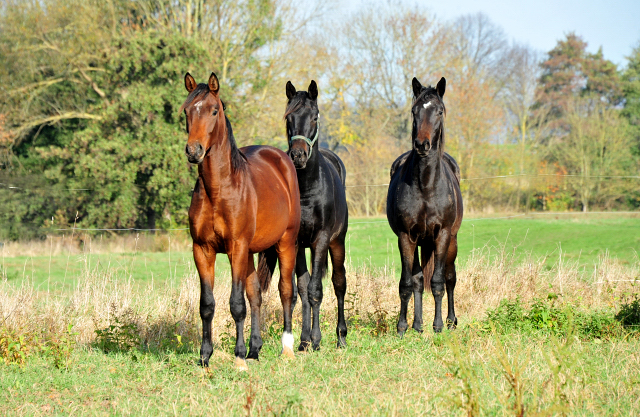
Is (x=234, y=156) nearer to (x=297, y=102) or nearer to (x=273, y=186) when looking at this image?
(x=273, y=186)

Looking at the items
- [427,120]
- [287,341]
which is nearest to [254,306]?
[287,341]

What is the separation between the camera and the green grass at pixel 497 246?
43.0 ft

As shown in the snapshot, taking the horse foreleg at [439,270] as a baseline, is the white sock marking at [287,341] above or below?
below

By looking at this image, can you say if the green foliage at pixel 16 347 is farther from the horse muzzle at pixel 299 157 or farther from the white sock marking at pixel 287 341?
the horse muzzle at pixel 299 157

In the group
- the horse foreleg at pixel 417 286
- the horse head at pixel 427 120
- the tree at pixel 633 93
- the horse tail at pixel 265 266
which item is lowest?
the horse foreleg at pixel 417 286

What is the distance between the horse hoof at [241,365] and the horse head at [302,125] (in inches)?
77.8

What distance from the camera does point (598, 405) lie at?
3.92m

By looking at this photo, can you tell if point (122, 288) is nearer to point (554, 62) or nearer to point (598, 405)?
point (598, 405)

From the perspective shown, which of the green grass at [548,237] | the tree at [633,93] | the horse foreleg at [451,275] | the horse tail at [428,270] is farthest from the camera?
the tree at [633,93]

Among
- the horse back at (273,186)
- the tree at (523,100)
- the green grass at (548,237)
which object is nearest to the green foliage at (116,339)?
the horse back at (273,186)

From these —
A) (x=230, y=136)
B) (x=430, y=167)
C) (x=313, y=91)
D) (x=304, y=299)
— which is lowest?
(x=304, y=299)

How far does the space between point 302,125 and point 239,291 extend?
6.44 ft

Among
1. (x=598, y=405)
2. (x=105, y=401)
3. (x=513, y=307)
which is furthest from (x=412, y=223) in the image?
(x=105, y=401)

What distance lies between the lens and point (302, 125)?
5.98 m
